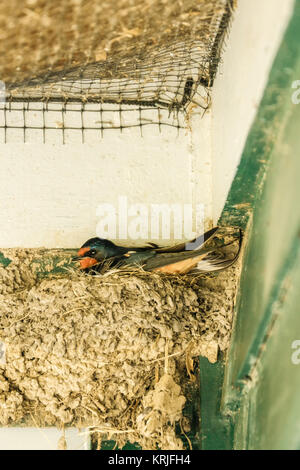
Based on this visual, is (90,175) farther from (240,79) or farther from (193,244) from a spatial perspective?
(240,79)

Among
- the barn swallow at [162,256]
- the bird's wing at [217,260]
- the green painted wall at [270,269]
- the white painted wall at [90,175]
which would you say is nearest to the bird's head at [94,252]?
the barn swallow at [162,256]

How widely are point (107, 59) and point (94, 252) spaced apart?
0.96m

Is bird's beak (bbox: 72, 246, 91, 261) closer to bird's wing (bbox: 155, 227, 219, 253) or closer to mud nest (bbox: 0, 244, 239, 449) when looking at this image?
mud nest (bbox: 0, 244, 239, 449)

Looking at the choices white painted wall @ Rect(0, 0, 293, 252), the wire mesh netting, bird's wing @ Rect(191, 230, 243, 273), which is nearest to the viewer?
the wire mesh netting

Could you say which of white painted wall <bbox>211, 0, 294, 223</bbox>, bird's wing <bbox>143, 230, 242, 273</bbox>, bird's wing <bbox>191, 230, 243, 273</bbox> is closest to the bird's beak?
bird's wing <bbox>143, 230, 242, 273</bbox>

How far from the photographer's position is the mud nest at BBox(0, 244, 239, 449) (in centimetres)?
307

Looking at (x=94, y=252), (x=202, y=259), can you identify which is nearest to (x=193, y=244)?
(x=202, y=259)

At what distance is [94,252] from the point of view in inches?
127

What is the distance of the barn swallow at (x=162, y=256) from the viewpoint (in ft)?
9.96

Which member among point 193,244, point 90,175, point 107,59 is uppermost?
point 107,59

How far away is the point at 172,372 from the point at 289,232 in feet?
4.61

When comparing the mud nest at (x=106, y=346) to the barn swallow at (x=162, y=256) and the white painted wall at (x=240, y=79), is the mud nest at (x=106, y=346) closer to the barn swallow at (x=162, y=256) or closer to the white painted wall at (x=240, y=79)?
the barn swallow at (x=162, y=256)

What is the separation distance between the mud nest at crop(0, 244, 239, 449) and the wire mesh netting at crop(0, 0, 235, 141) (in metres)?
0.94
